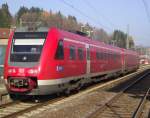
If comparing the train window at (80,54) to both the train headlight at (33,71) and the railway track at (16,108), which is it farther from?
the train headlight at (33,71)

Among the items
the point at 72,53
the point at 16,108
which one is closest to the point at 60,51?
the point at 72,53

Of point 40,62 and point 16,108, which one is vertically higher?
point 40,62

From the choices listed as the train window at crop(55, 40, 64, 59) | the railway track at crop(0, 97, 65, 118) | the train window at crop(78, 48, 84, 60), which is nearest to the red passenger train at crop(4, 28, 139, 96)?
the train window at crop(55, 40, 64, 59)

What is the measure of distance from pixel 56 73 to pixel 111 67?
49.2 feet

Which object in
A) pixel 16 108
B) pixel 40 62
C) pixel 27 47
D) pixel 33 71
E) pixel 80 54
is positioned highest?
pixel 27 47

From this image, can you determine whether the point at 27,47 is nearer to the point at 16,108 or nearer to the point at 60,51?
the point at 60,51

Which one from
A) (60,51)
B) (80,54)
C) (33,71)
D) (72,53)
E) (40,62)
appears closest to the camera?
(33,71)

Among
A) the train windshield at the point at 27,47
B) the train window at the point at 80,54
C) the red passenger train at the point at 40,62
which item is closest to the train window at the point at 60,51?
the red passenger train at the point at 40,62

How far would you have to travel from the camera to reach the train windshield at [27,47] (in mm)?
14742

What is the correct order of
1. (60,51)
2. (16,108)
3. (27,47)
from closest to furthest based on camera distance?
(16,108), (27,47), (60,51)

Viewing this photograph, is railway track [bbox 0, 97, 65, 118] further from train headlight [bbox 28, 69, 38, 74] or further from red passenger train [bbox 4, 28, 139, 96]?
train headlight [bbox 28, 69, 38, 74]

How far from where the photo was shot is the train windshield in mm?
14742

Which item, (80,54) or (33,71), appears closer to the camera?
(33,71)

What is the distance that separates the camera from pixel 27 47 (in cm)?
1501
